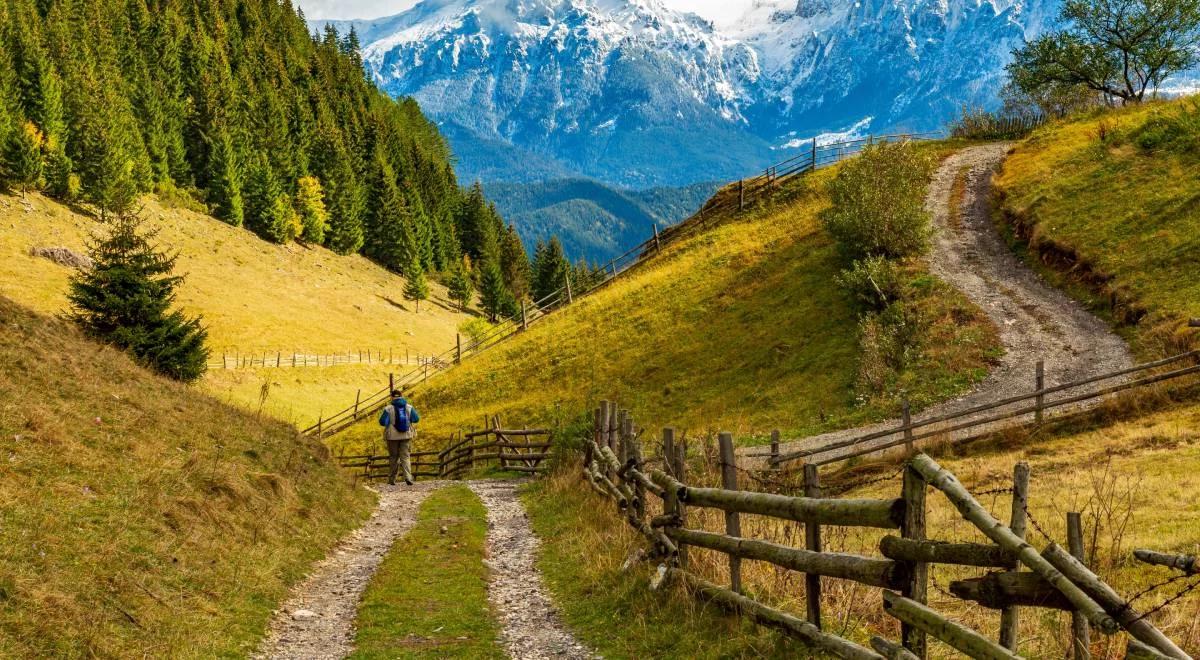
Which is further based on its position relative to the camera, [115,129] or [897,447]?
[115,129]

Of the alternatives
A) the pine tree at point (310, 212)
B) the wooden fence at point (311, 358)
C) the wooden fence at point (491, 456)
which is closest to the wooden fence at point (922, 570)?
the wooden fence at point (491, 456)

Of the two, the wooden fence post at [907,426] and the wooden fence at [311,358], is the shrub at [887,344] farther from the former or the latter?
the wooden fence at [311,358]

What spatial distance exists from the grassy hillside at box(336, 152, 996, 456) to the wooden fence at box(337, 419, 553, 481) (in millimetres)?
3032

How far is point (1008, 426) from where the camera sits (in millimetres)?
21016

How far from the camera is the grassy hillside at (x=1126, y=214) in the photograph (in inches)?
1048

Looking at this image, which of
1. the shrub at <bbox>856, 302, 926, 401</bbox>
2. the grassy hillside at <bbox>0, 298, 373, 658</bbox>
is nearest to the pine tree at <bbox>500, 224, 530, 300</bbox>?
the shrub at <bbox>856, 302, 926, 401</bbox>

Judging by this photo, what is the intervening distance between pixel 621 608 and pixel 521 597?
190cm

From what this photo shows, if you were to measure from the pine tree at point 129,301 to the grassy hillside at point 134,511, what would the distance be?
45.7 feet

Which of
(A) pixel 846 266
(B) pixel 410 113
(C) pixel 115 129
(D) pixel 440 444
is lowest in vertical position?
(D) pixel 440 444

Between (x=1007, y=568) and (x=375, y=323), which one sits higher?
(x=375, y=323)

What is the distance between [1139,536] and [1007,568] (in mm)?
7826

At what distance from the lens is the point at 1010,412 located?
823 inches

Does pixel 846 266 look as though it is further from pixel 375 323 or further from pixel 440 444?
pixel 375 323

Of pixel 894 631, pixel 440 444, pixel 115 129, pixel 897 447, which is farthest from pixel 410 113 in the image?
pixel 894 631
